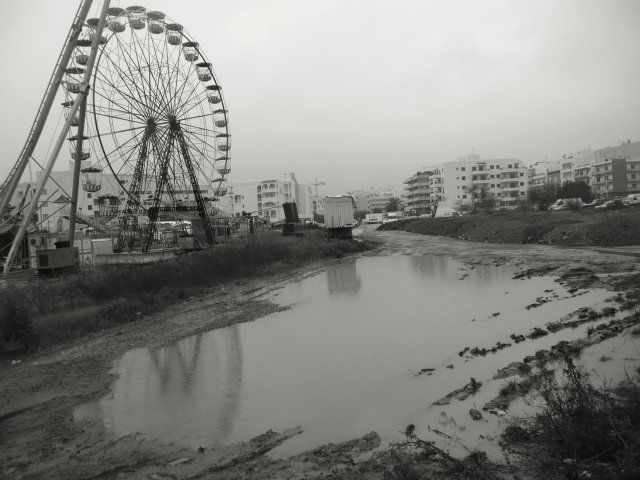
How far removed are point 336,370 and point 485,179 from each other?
124m

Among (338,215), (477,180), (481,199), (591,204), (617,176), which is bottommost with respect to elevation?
(591,204)

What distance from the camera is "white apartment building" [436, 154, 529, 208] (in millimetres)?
123312

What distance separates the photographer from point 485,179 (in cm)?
12569

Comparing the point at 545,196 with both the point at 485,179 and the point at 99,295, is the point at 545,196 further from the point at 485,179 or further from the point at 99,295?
the point at 99,295

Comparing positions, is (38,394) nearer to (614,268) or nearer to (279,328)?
(279,328)

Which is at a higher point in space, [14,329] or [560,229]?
[560,229]

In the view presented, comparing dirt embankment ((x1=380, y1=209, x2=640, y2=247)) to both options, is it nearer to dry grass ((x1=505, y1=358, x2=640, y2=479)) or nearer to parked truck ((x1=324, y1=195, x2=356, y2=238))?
parked truck ((x1=324, y1=195, x2=356, y2=238))

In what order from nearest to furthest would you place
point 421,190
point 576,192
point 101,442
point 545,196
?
1. point 101,442
2. point 545,196
3. point 576,192
4. point 421,190

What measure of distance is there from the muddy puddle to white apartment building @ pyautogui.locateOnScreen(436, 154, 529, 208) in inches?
4230

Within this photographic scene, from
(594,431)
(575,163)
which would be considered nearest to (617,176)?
(575,163)

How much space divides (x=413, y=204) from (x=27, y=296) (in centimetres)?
14121

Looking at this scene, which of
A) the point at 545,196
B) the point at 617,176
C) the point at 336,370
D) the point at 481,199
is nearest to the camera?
the point at 336,370

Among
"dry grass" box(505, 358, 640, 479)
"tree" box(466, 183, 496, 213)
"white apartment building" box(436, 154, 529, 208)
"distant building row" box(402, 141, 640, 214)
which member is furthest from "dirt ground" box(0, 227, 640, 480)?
"white apartment building" box(436, 154, 529, 208)

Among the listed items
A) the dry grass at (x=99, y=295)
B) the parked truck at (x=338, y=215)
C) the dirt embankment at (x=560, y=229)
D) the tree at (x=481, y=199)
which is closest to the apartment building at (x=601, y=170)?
the tree at (x=481, y=199)
